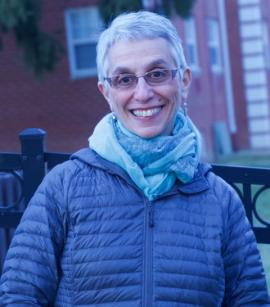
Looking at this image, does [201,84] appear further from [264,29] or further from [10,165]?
[10,165]

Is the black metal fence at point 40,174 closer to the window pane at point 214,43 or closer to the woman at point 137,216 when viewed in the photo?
the woman at point 137,216

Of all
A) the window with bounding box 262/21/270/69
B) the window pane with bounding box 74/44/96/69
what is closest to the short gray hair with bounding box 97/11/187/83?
the window pane with bounding box 74/44/96/69

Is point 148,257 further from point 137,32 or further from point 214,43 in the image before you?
point 214,43

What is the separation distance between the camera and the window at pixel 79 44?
1645 cm

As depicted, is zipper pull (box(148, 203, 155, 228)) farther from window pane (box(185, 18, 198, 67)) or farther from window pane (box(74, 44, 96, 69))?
window pane (box(185, 18, 198, 67))

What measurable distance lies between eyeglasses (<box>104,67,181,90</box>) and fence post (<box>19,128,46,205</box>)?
1666 mm

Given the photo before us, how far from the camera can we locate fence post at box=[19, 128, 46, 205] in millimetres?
4262

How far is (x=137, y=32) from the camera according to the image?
2.61 metres

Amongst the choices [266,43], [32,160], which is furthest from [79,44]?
[32,160]

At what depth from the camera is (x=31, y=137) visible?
426cm

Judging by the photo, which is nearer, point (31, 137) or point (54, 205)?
point (54, 205)

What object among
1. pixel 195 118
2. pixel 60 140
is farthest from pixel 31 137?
pixel 195 118

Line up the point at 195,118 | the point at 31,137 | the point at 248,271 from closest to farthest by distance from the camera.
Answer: the point at 248,271 → the point at 31,137 → the point at 195,118

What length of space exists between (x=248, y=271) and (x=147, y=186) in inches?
17.2
